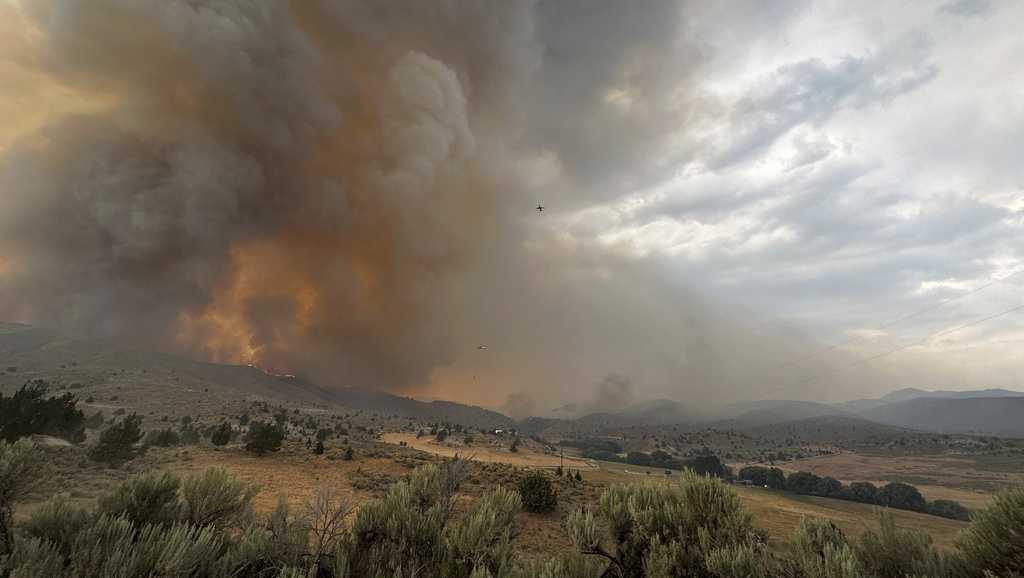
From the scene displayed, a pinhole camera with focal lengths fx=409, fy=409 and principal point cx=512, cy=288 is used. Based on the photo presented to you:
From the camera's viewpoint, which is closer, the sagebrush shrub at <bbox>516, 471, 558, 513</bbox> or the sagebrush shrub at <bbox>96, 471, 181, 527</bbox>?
the sagebrush shrub at <bbox>96, 471, 181, 527</bbox>

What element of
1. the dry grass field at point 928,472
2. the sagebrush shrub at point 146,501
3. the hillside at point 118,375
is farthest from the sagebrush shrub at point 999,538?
the hillside at point 118,375

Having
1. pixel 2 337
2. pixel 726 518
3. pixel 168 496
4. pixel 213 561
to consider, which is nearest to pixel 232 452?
pixel 168 496

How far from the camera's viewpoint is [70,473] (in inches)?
1054

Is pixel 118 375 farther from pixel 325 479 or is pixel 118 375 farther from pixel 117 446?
pixel 325 479

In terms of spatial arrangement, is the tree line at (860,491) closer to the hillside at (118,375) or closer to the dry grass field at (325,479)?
the dry grass field at (325,479)

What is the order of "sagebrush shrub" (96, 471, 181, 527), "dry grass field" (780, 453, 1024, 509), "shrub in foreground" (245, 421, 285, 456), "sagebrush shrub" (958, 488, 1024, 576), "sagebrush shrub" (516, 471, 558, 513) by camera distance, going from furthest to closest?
1. "dry grass field" (780, 453, 1024, 509)
2. "shrub in foreground" (245, 421, 285, 456)
3. "sagebrush shrub" (516, 471, 558, 513)
4. "sagebrush shrub" (96, 471, 181, 527)
5. "sagebrush shrub" (958, 488, 1024, 576)

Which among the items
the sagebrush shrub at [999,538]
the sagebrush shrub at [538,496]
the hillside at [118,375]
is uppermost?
the hillside at [118,375]

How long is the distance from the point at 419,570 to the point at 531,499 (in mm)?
23461

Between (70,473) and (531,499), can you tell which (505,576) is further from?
(70,473)

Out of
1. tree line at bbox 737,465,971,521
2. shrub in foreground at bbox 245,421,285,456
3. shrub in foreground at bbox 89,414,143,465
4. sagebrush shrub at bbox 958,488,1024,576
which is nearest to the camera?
sagebrush shrub at bbox 958,488,1024,576

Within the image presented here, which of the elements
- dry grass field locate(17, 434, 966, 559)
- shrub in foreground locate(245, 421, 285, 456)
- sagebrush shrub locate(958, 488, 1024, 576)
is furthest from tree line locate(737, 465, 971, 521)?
shrub in foreground locate(245, 421, 285, 456)

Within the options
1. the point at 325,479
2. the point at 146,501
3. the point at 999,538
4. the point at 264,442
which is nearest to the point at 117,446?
the point at 264,442

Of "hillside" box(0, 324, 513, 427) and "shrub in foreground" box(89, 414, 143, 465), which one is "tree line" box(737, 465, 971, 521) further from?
"hillside" box(0, 324, 513, 427)

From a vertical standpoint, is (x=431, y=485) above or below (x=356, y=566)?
above
